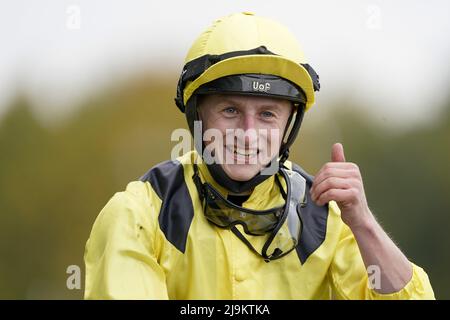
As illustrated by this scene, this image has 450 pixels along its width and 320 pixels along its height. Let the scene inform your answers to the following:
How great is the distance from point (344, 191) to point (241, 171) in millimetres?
466

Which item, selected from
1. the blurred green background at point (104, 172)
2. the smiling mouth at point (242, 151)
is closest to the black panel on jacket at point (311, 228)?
the smiling mouth at point (242, 151)

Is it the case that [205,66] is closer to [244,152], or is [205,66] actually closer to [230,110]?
[230,110]

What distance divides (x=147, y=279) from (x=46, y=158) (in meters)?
16.5

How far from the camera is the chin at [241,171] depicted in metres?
3.21

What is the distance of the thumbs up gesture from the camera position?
2.98 metres

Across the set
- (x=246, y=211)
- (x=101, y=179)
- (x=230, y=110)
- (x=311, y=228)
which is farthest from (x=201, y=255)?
(x=101, y=179)

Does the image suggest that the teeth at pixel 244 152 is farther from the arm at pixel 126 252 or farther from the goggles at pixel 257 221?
the arm at pixel 126 252

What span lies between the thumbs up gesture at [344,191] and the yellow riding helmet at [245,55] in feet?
1.59

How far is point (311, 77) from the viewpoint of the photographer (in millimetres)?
3418

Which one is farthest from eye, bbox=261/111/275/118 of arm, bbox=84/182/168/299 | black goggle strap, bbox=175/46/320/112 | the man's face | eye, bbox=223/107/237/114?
arm, bbox=84/182/168/299

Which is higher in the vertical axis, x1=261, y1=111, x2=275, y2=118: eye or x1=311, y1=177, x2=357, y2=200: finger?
x1=261, y1=111, x2=275, y2=118: eye


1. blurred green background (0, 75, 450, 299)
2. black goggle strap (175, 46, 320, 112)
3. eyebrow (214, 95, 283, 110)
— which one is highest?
blurred green background (0, 75, 450, 299)

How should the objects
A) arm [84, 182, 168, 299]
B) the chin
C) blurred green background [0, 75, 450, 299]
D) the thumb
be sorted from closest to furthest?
arm [84, 182, 168, 299] < the thumb < the chin < blurred green background [0, 75, 450, 299]

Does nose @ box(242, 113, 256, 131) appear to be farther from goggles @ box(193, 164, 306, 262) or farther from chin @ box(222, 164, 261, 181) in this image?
goggles @ box(193, 164, 306, 262)
